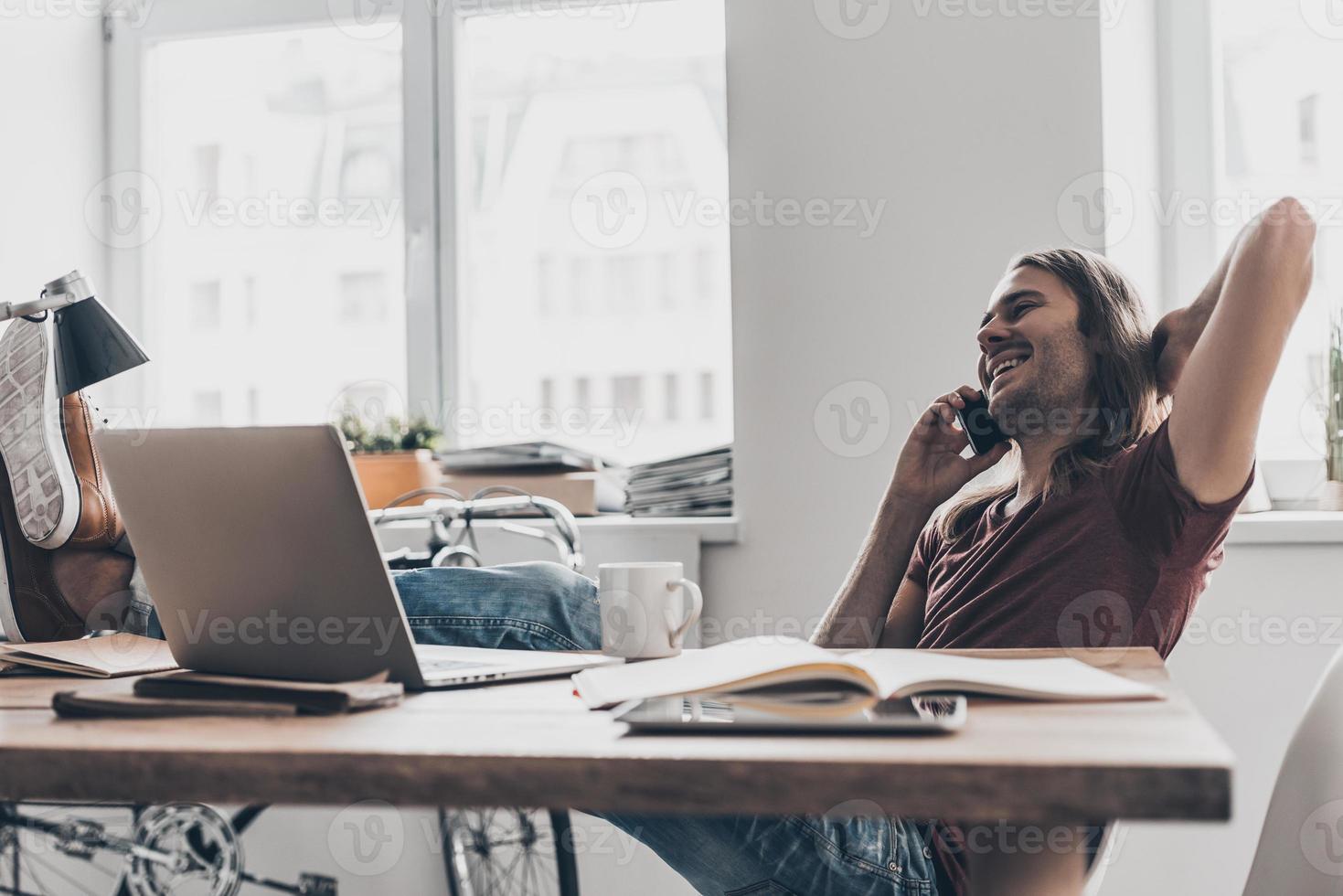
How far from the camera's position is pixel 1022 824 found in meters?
1.00

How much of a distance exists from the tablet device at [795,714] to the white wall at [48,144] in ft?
6.52

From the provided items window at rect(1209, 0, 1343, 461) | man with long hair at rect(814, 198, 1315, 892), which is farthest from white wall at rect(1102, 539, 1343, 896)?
man with long hair at rect(814, 198, 1315, 892)

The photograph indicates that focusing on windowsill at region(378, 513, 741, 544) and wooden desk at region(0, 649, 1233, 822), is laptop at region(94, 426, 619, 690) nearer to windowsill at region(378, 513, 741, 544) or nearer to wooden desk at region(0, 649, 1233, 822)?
wooden desk at region(0, 649, 1233, 822)

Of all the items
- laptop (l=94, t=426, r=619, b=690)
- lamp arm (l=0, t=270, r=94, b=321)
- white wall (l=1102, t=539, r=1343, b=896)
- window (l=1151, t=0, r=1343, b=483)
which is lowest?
white wall (l=1102, t=539, r=1343, b=896)

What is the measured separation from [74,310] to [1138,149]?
5.72 ft

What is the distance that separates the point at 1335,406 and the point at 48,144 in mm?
2490

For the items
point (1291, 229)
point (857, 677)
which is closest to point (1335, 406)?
point (1291, 229)

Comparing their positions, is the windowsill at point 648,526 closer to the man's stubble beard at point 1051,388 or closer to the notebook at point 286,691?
the man's stubble beard at point 1051,388

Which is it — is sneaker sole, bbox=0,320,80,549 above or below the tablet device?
above

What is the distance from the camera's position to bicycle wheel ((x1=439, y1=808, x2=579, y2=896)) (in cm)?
209

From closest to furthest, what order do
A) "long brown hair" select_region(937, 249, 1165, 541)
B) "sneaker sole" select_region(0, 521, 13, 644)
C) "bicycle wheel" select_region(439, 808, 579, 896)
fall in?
"sneaker sole" select_region(0, 521, 13, 644)
"long brown hair" select_region(937, 249, 1165, 541)
"bicycle wheel" select_region(439, 808, 579, 896)

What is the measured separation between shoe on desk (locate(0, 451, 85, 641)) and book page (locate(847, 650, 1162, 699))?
84cm

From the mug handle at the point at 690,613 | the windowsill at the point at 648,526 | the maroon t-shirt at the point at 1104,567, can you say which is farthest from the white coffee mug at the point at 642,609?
the windowsill at the point at 648,526

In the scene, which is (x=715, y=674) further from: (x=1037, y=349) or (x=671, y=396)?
(x=671, y=396)
